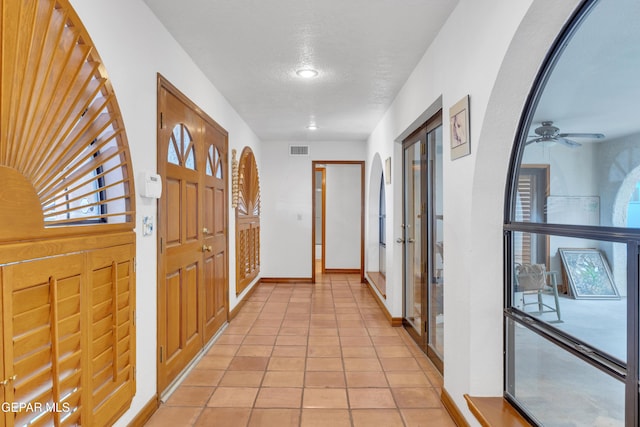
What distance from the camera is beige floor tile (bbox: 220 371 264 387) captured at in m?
2.69

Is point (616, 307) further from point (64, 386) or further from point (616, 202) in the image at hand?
point (64, 386)

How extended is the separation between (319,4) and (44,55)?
1424 millimetres

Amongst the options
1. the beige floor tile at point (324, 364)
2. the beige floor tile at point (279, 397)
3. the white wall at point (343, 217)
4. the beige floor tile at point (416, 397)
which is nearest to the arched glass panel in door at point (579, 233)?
the beige floor tile at point (416, 397)

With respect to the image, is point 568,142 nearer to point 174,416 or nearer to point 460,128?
point 460,128

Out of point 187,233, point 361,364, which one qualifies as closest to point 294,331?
point 361,364

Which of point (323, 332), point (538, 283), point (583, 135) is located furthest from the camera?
point (323, 332)

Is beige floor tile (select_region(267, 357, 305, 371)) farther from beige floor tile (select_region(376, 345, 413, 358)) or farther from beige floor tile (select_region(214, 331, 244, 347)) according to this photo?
beige floor tile (select_region(376, 345, 413, 358))

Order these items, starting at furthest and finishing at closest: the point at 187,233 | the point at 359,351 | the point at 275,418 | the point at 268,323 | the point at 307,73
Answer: the point at 268,323 → the point at 359,351 → the point at 307,73 → the point at 187,233 → the point at 275,418

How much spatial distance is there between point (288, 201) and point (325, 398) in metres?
4.27

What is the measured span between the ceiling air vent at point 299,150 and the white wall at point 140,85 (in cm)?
381

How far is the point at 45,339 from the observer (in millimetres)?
1308

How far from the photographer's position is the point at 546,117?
1660 millimetres

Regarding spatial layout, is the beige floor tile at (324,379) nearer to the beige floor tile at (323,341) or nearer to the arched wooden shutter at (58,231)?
the beige floor tile at (323,341)

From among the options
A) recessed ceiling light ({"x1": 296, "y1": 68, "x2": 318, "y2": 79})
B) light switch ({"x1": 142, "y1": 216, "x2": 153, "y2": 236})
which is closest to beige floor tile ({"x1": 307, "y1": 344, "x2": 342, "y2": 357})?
light switch ({"x1": 142, "y1": 216, "x2": 153, "y2": 236})
